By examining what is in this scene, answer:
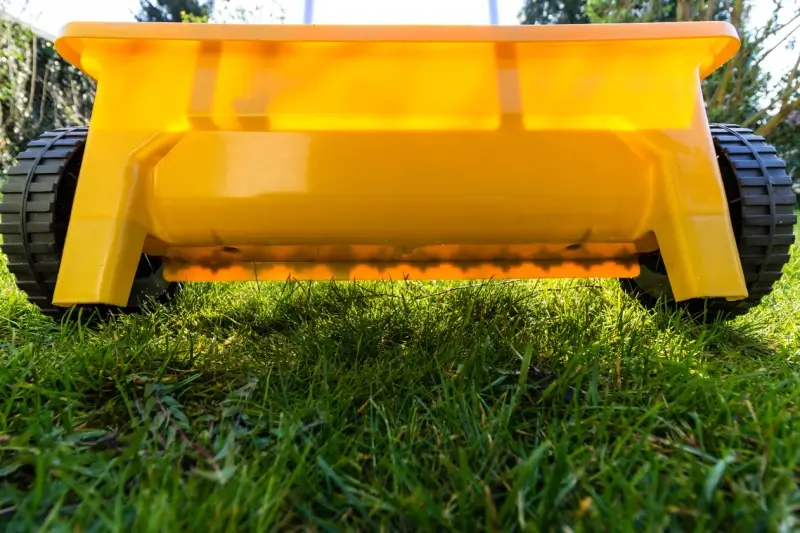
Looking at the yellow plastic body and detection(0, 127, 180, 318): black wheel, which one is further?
detection(0, 127, 180, 318): black wheel

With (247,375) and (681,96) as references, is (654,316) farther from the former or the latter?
(247,375)

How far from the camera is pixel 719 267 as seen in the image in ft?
3.15

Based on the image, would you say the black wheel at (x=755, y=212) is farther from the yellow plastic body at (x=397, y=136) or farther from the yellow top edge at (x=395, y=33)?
the yellow top edge at (x=395, y=33)

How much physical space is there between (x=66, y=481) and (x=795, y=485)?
2.74ft

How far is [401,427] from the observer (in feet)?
2.43

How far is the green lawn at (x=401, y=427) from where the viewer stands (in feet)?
1.84

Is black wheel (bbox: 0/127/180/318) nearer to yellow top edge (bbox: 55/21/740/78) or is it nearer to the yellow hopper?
the yellow hopper

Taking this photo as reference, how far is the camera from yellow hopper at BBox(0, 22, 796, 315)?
0.95 meters

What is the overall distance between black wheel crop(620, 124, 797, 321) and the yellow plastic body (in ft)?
0.63

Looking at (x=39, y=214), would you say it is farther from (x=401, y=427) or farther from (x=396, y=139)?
(x=401, y=427)

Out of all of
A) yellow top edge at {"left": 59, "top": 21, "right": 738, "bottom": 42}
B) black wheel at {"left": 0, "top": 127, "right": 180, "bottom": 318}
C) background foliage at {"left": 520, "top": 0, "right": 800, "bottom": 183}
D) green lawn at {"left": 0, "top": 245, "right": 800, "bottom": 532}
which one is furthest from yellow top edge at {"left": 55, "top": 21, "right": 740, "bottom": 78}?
background foliage at {"left": 520, "top": 0, "right": 800, "bottom": 183}

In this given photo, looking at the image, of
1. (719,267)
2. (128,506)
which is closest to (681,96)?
(719,267)

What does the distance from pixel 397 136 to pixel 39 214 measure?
789mm

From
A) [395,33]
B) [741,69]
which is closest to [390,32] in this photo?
[395,33]
